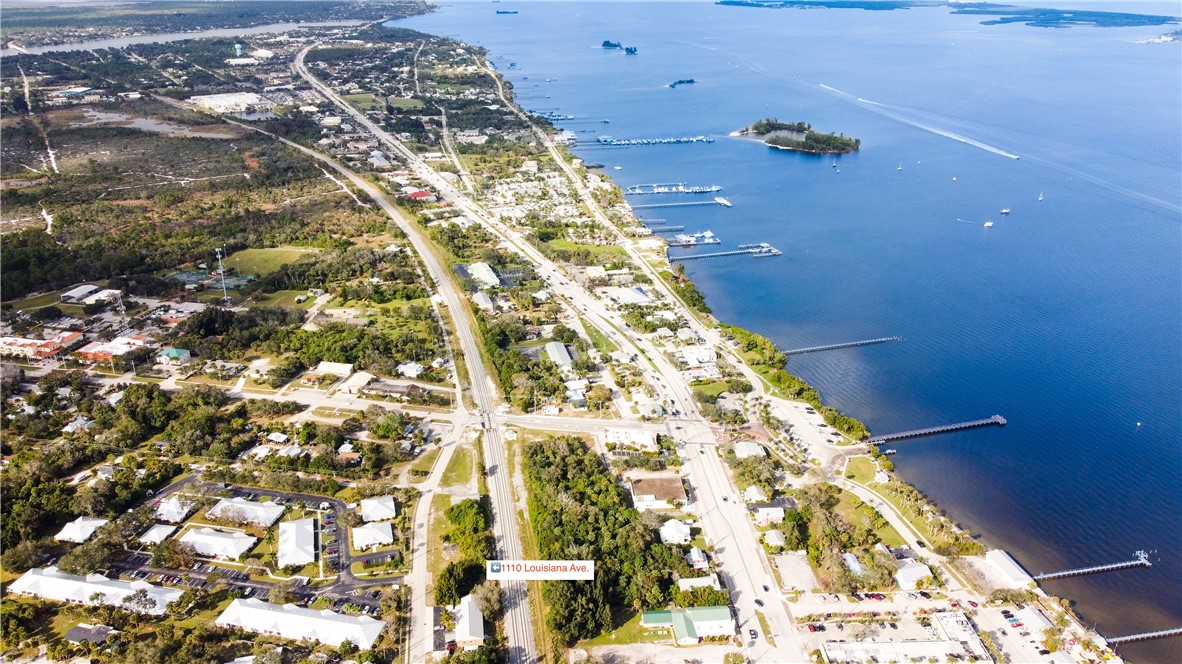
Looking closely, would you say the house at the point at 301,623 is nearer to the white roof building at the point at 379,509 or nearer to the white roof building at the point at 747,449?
the white roof building at the point at 379,509

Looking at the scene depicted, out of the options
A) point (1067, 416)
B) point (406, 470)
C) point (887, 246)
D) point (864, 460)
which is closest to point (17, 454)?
point (406, 470)

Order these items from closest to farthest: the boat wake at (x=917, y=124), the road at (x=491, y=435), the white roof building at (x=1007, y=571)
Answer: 1. the road at (x=491, y=435)
2. the white roof building at (x=1007, y=571)
3. the boat wake at (x=917, y=124)

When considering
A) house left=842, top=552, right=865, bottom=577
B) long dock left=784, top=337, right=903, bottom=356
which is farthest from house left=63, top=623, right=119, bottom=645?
long dock left=784, top=337, right=903, bottom=356

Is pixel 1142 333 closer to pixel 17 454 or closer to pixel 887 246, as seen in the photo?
pixel 887 246

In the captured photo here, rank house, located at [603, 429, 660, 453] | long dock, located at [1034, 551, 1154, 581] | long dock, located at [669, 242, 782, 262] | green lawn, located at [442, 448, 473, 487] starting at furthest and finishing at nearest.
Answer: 1. long dock, located at [669, 242, 782, 262]
2. house, located at [603, 429, 660, 453]
3. green lawn, located at [442, 448, 473, 487]
4. long dock, located at [1034, 551, 1154, 581]

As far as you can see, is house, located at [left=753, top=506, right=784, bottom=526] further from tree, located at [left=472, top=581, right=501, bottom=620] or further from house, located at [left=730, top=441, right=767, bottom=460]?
tree, located at [left=472, top=581, right=501, bottom=620]

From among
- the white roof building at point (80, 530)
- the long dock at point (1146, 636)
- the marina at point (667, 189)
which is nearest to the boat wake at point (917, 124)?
the marina at point (667, 189)
